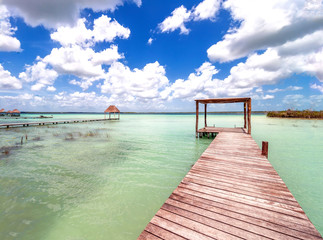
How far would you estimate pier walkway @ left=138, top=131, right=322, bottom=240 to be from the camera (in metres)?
2.17

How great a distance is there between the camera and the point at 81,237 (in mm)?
3225

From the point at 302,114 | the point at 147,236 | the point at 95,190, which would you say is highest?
the point at 302,114

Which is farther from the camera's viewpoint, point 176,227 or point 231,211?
point 231,211

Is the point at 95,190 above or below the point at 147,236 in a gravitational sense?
below

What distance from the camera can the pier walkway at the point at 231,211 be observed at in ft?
7.13

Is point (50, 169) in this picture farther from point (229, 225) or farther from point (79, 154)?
point (229, 225)

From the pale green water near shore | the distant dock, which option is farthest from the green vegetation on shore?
the distant dock

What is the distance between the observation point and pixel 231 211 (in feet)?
8.70

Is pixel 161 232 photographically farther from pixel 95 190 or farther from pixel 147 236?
pixel 95 190

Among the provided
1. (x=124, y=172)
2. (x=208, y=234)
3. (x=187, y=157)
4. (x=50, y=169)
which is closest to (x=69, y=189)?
(x=124, y=172)

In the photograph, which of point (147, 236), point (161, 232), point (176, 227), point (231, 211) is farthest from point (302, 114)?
point (147, 236)

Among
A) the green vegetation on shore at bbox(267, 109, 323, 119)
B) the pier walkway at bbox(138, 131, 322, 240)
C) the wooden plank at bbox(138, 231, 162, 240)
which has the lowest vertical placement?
the wooden plank at bbox(138, 231, 162, 240)

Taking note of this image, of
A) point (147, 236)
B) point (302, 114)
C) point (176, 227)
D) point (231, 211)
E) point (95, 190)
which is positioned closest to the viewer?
point (147, 236)

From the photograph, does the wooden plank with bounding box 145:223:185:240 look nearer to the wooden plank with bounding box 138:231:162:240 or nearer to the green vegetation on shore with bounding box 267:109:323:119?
the wooden plank with bounding box 138:231:162:240
